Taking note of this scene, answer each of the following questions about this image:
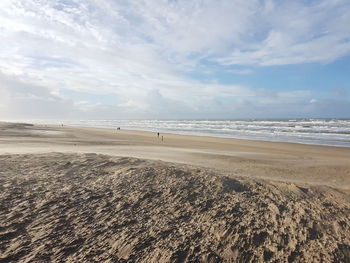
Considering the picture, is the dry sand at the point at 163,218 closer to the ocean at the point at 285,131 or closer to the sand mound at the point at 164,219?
the sand mound at the point at 164,219

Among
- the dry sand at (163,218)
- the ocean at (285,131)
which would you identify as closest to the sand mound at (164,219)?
the dry sand at (163,218)

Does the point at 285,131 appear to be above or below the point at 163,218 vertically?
below

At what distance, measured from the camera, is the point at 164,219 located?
4.74 metres

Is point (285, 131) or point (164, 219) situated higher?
point (164, 219)

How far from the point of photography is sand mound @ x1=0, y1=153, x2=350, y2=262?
149 inches

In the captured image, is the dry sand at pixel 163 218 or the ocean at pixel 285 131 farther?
the ocean at pixel 285 131

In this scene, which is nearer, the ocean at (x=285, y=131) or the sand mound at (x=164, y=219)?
the sand mound at (x=164, y=219)

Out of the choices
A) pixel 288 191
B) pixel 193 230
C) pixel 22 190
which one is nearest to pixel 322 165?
pixel 288 191

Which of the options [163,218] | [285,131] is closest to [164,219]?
[163,218]

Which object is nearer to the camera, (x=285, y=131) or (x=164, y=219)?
(x=164, y=219)

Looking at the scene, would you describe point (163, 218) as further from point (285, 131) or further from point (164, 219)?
point (285, 131)

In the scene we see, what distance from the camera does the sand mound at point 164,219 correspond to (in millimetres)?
3781

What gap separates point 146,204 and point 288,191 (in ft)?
13.5

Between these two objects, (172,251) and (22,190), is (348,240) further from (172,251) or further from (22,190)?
(22,190)
